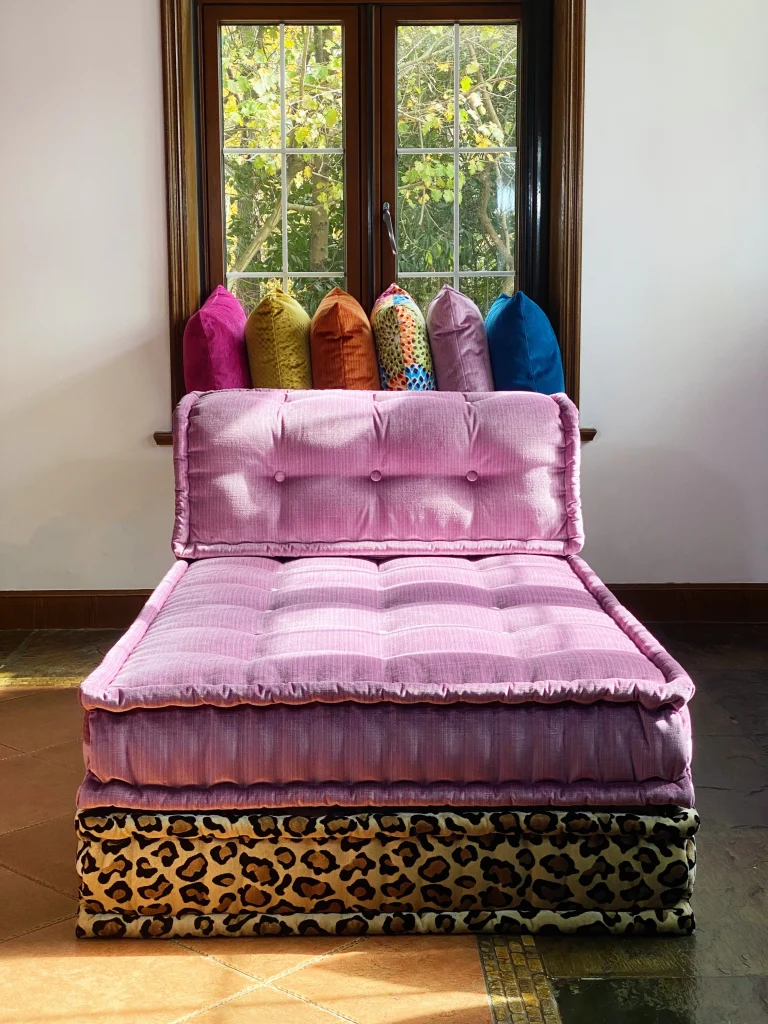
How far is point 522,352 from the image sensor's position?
3.60m

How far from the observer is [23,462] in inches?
166

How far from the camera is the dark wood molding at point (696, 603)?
4316mm

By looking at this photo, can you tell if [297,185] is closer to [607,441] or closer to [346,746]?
[607,441]

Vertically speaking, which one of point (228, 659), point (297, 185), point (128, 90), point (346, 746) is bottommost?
point (346, 746)

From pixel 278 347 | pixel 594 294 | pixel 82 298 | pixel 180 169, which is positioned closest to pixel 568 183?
pixel 594 294

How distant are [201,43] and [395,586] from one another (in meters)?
2.61

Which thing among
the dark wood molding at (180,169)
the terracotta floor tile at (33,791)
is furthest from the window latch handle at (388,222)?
the terracotta floor tile at (33,791)

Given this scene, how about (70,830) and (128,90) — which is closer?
(70,830)

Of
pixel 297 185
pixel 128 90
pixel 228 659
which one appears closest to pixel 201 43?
pixel 128 90

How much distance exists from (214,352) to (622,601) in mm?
1889

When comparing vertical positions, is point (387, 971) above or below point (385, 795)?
below

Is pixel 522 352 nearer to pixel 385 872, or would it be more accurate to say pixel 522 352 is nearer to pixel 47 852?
pixel 385 872

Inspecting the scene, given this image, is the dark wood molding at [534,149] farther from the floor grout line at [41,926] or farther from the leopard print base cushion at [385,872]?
the floor grout line at [41,926]

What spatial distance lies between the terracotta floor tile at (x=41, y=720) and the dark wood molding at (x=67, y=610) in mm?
730
